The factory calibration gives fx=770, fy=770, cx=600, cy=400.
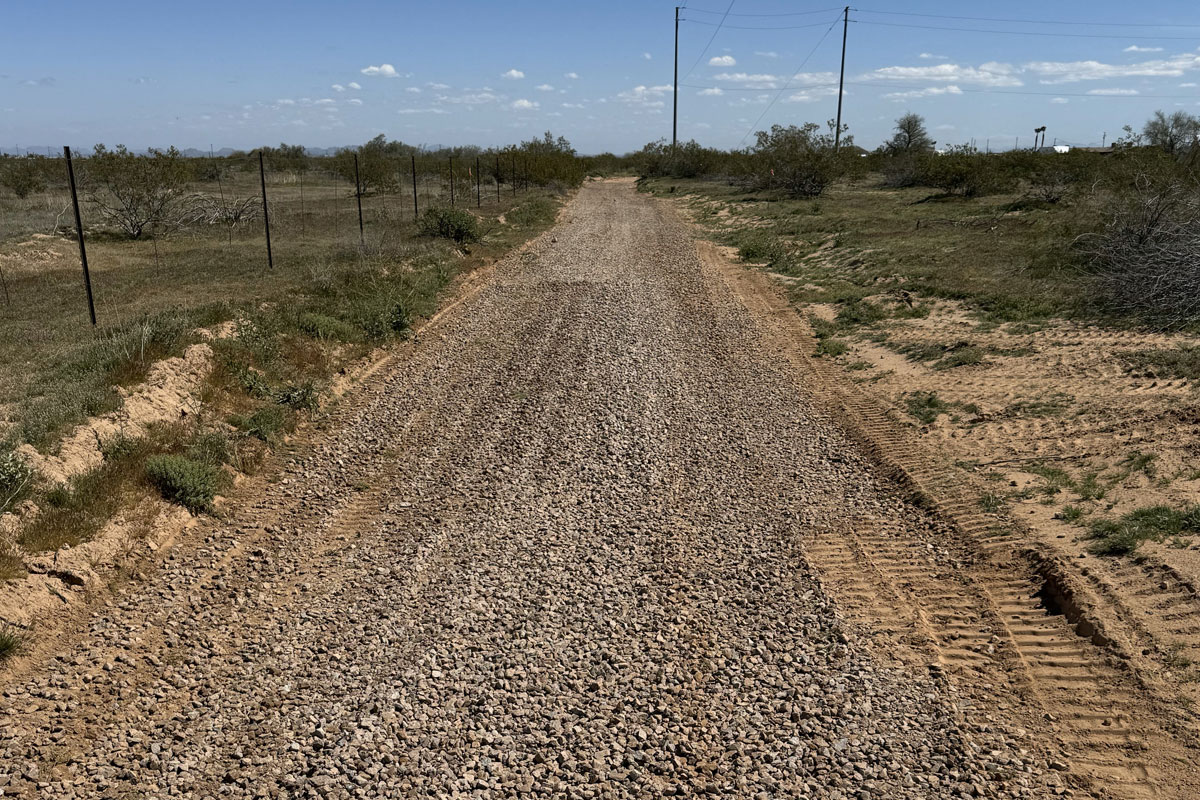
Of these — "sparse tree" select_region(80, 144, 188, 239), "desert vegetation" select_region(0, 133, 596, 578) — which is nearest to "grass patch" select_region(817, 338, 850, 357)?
"desert vegetation" select_region(0, 133, 596, 578)

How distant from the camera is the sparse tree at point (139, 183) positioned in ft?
71.9

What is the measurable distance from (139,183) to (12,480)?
19.9 metres

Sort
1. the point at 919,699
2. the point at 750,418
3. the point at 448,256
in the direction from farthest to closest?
the point at 448,256 < the point at 750,418 < the point at 919,699

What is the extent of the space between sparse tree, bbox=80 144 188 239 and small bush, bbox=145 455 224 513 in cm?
1882

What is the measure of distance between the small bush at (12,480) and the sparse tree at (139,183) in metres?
19.1

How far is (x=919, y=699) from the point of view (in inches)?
189

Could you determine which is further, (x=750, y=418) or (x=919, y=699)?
(x=750, y=418)

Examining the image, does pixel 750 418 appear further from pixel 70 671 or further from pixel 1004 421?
pixel 70 671

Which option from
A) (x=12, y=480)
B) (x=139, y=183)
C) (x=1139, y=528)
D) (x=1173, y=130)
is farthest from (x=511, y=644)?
(x=1173, y=130)

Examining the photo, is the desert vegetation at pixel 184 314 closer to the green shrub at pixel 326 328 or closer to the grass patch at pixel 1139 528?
the green shrub at pixel 326 328

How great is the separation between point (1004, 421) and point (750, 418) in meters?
2.94

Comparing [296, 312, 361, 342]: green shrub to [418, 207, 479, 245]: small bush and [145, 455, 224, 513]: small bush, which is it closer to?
[145, 455, 224, 513]: small bush

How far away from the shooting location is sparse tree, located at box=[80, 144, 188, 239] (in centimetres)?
2191

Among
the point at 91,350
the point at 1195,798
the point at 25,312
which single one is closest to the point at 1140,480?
the point at 1195,798
